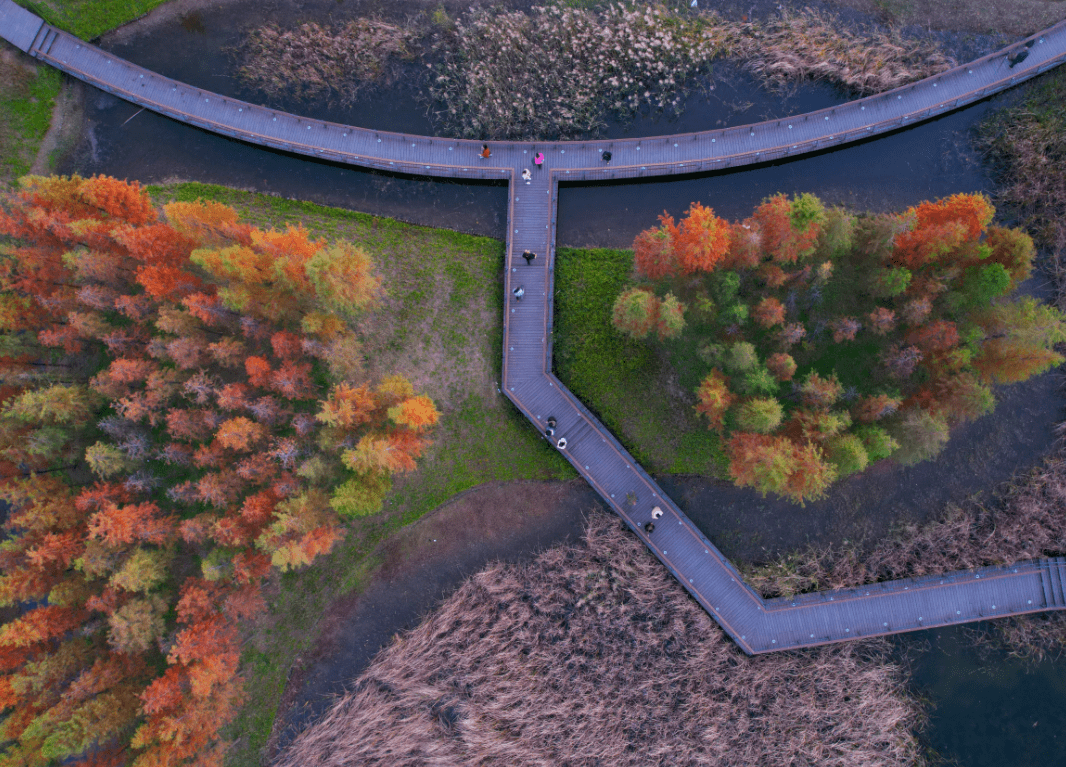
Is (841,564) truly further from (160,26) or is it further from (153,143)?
(160,26)

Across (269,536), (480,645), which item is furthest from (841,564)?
(269,536)

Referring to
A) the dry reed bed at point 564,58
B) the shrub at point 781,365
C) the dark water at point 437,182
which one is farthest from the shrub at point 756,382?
the dry reed bed at point 564,58

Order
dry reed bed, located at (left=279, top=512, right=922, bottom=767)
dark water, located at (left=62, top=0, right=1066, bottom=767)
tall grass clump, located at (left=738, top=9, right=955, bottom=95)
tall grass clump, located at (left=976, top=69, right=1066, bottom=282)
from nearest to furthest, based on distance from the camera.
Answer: dry reed bed, located at (left=279, top=512, right=922, bottom=767) < tall grass clump, located at (left=976, top=69, right=1066, bottom=282) < tall grass clump, located at (left=738, top=9, right=955, bottom=95) < dark water, located at (left=62, top=0, right=1066, bottom=767)

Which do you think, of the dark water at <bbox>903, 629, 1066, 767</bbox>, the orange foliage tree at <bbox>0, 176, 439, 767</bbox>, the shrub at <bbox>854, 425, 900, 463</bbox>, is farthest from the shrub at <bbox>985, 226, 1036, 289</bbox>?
the orange foliage tree at <bbox>0, 176, 439, 767</bbox>

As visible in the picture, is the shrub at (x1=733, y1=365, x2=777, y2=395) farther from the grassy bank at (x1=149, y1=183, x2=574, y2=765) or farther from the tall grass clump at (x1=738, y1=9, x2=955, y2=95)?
the tall grass clump at (x1=738, y1=9, x2=955, y2=95)

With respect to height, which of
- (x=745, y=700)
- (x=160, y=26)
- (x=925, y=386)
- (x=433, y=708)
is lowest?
(x=433, y=708)

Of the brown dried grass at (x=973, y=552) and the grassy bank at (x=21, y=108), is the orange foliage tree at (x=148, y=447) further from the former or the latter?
the brown dried grass at (x=973, y=552)
